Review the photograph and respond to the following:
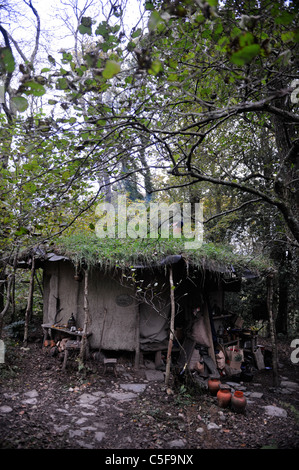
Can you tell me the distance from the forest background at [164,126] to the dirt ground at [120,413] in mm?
1695

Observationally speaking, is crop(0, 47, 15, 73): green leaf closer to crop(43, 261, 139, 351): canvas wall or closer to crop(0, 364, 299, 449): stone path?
crop(0, 364, 299, 449): stone path

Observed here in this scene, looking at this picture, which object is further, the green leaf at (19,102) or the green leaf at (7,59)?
the green leaf at (19,102)

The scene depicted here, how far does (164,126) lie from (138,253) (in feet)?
9.50

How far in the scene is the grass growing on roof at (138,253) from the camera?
6.03 meters

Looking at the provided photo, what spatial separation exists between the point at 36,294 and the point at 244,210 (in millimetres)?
8327

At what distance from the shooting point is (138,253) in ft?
20.0

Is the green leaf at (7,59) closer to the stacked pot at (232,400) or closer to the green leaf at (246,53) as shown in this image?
Result: the green leaf at (246,53)

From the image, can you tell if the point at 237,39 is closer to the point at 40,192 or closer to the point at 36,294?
the point at 40,192

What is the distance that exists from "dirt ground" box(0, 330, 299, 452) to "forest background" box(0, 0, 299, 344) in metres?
1.70

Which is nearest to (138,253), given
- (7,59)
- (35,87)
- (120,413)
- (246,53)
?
(120,413)

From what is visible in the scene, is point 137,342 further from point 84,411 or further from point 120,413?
Result: point 84,411

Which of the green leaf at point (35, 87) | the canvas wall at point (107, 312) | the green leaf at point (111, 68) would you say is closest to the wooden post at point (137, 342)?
the canvas wall at point (107, 312)

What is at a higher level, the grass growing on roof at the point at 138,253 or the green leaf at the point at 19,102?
the green leaf at the point at 19,102
